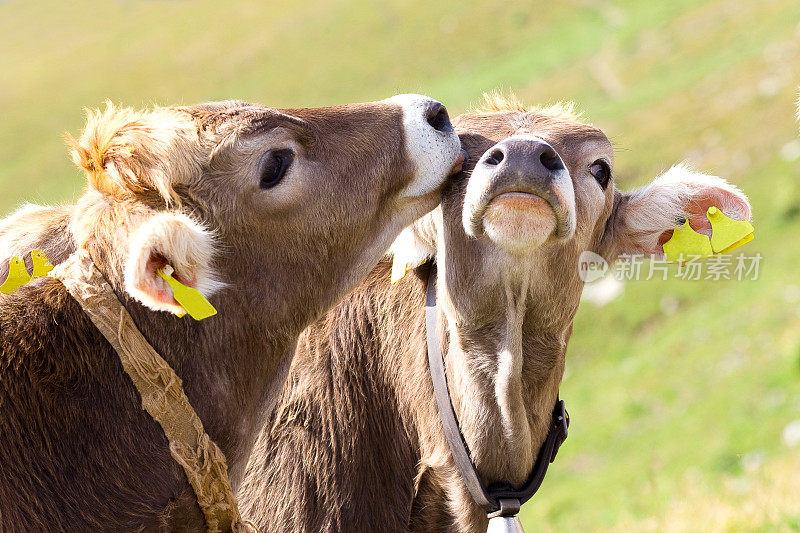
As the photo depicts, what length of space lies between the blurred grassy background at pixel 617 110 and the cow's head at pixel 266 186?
1.11 meters

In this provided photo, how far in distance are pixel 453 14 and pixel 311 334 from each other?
160 ft

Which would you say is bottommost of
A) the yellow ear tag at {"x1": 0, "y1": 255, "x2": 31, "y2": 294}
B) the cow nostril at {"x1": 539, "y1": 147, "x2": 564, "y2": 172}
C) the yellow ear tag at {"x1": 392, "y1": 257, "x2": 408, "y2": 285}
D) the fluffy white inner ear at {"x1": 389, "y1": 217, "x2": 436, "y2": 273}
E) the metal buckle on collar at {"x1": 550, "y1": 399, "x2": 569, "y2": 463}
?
the metal buckle on collar at {"x1": 550, "y1": 399, "x2": 569, "y2": 463}

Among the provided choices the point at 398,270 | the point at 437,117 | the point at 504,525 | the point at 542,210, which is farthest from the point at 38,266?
the point at 504,525

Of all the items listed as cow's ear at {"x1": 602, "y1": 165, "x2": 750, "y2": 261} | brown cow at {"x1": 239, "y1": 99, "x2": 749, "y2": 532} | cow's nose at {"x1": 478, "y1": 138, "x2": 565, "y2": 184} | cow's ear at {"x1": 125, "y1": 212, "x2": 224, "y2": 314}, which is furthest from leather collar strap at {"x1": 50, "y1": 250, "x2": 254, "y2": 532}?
cow's ear at {"x1": 602, "y1": 165, "x2": 750, "y2": 261}

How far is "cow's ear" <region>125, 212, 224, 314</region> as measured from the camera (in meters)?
3.68

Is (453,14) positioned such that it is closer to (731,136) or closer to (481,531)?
(731,136)

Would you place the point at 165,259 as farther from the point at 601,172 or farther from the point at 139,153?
the point at 601,172

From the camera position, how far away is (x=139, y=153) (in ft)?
13.7

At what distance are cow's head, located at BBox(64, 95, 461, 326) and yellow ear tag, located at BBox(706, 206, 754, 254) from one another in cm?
164

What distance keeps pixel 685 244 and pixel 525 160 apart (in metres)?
1.47

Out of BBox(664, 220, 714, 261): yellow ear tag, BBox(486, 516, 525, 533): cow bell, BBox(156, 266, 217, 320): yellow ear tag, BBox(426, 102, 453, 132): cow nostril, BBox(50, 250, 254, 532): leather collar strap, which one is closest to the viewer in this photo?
BBox(156, 266, 217, 320): yellow ear tag

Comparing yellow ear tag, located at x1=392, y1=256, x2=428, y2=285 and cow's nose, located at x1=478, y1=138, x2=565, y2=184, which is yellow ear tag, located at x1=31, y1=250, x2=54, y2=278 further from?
cow's nose, located at x1=478, y1=138, x2=565, y2=184

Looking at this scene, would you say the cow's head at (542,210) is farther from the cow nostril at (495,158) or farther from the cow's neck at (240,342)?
the cow's neck at (240,342)

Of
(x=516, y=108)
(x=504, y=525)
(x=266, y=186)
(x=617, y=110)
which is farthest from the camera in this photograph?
(x=617, y=110)
